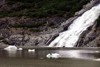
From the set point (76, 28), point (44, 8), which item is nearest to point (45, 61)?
point (76, 28)

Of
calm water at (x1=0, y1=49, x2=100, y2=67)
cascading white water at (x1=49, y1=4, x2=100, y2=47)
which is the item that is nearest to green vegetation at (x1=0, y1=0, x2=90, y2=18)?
cascading white water at (x1=49, y1=4, x2=100, y2=47)

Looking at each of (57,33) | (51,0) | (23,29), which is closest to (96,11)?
(57,33)

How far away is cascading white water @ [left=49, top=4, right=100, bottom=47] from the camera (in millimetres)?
77744

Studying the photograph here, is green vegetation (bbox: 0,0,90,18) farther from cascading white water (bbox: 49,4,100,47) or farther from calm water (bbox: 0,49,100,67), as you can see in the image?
calm water (bbox: 0,49,100,67)

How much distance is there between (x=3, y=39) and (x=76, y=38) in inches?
1420

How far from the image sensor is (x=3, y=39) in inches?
3767

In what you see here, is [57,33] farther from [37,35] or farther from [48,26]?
[48,26]

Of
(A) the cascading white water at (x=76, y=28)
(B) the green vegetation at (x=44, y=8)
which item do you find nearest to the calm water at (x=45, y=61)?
(A) the cascading white water at (x=76, y=28)

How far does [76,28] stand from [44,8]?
49.2 metres

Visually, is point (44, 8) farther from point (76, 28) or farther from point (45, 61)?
point (45, 61)

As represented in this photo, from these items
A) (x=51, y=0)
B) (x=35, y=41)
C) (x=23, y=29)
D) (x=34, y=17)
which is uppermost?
(x=51, y=0)

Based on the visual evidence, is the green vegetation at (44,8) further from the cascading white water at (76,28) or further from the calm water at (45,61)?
the calm water at (45,61)

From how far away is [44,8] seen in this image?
13212 centimetres

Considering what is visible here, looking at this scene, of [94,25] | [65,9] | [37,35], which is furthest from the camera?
[65,9]
